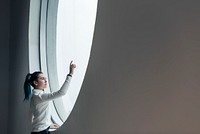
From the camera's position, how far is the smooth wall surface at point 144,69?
938mm

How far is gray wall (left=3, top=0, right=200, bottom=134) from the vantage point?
0.94 metres

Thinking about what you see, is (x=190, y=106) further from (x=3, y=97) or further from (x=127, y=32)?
(x=3, y=97)

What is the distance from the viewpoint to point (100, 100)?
1.39 meters

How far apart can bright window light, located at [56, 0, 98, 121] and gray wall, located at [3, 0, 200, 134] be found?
65cm

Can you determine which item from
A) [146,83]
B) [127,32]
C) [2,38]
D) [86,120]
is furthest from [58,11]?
[146,83]

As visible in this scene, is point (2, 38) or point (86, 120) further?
point (2, 38)

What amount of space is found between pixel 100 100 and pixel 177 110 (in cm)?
48

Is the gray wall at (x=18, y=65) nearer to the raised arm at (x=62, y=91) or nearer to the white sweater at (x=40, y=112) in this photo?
the white sweater at (x=40, y=112)

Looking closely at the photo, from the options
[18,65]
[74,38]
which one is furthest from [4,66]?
[74,38]

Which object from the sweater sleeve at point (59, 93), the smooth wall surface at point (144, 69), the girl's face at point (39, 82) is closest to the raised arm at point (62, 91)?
the sweater sleeve at point (59, 93)

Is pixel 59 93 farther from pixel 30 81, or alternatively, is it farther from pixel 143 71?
pixel 143 71

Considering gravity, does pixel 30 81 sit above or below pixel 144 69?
below

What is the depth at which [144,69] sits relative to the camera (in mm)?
1110

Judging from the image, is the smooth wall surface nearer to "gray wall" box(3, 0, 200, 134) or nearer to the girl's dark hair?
"gray wall" box(3, 0, 200, 134)
